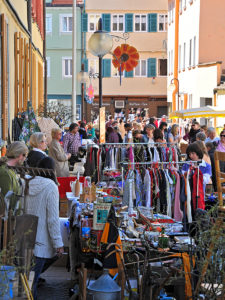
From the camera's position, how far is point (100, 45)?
11.6 m

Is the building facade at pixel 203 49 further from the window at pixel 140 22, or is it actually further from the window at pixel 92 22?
the window at pixel 92 22

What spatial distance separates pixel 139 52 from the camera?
51094 mm

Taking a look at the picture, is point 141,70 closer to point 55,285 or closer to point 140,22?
point 140,22

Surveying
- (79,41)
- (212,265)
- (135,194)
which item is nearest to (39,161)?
(135,194)

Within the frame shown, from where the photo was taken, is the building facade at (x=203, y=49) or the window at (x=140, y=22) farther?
the window at (x=140, y=22)

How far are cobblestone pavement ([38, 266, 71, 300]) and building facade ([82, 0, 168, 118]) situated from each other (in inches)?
1677

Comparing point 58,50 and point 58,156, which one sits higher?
point 58,50

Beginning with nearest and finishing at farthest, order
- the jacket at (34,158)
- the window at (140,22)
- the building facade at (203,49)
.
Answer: the jacket at (34,158) → the building facade at (203,49) → the window at (140,22)

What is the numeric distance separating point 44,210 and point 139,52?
45.4 meters

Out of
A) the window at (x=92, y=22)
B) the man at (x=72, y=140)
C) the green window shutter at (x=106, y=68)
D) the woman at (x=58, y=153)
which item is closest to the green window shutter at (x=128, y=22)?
the window at (x=92, y=22)

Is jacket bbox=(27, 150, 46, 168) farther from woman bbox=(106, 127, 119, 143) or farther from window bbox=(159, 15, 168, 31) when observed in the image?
window bbox=(159, 15, 168, 31)

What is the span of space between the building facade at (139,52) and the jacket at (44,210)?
4449 cm

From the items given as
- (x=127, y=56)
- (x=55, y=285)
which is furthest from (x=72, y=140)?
(x=55, y=285)

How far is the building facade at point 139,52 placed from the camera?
167ft
